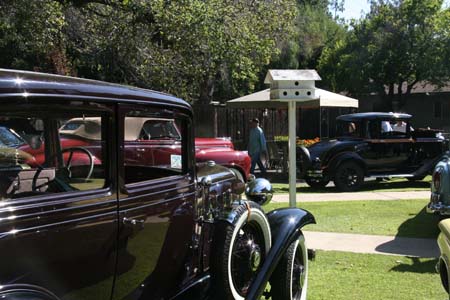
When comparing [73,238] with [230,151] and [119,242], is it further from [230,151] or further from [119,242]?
[230,151]

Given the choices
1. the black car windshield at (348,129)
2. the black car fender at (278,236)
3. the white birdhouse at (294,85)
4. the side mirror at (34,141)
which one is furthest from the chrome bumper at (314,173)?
the side mirror at (34,141)

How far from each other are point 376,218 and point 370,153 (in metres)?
4.57

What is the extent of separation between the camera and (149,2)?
41.5 ft

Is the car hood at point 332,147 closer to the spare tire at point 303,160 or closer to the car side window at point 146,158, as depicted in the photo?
the spare tire at point 303,160

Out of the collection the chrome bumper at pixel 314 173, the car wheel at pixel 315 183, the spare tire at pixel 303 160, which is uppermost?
the spare tire at pixel 303 160

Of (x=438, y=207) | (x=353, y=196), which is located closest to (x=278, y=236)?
(x=438, y=207)

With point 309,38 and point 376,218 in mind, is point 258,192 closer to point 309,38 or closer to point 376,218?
point 376,218

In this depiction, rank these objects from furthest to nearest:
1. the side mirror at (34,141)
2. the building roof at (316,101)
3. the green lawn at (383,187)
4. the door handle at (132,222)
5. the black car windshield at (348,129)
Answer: the building roof at (316,101), the black car windshield at (348,129), the green lawn at (383,187), the door handle at (132,222), the side mirror at (34,141)

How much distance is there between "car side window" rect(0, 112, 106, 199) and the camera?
8.25 ft

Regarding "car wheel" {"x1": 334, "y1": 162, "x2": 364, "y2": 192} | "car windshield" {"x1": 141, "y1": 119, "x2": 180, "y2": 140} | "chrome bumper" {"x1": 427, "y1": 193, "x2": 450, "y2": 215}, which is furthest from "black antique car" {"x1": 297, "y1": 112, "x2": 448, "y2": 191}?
"car windshield" {"x1": 141, "y1": 119, "x2": 180, "y2": 140}

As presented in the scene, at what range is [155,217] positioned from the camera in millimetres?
3127

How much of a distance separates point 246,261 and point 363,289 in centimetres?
188

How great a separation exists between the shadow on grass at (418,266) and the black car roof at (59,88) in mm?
4051

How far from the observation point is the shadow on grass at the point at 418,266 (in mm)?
5922
